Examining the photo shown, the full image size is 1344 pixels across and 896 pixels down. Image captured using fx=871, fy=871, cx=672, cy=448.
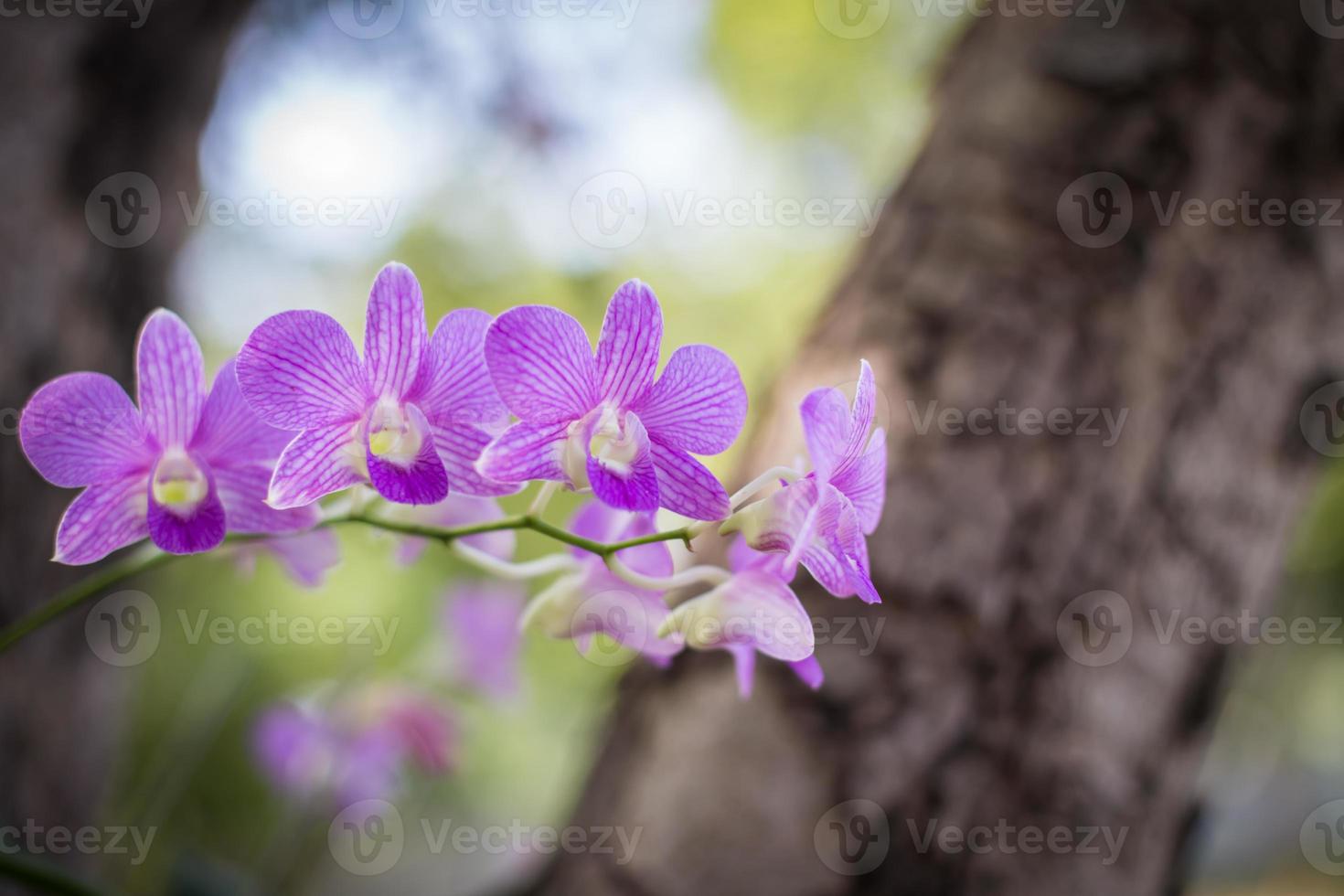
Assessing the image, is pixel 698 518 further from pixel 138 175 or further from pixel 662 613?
pixel 138 175

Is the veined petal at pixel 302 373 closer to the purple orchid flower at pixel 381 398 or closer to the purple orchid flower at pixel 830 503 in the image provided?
the purple orchid flower at pixel 381 398

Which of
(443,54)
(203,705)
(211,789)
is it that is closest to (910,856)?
(203,705)

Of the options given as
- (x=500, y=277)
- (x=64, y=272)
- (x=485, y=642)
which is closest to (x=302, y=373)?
(x=64, y=272)

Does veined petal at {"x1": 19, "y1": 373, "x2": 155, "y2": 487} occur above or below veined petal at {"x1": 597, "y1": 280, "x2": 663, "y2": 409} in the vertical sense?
below

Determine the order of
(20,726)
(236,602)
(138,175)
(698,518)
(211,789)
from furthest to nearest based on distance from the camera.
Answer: (236,602) → (211,789) → (138,175) → (20,726) → (698,518)

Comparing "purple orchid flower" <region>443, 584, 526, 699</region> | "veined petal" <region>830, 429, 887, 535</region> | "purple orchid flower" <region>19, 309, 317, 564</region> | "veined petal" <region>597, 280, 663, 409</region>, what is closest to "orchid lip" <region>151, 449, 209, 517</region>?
"purple orchid flower" <region>19, 309, 317, 564</region>

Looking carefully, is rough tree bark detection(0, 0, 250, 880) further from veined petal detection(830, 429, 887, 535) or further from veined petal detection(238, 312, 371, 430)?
veined petal detection(830, 429, 887, 535)

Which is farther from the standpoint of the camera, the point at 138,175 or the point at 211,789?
the point at 211,789
